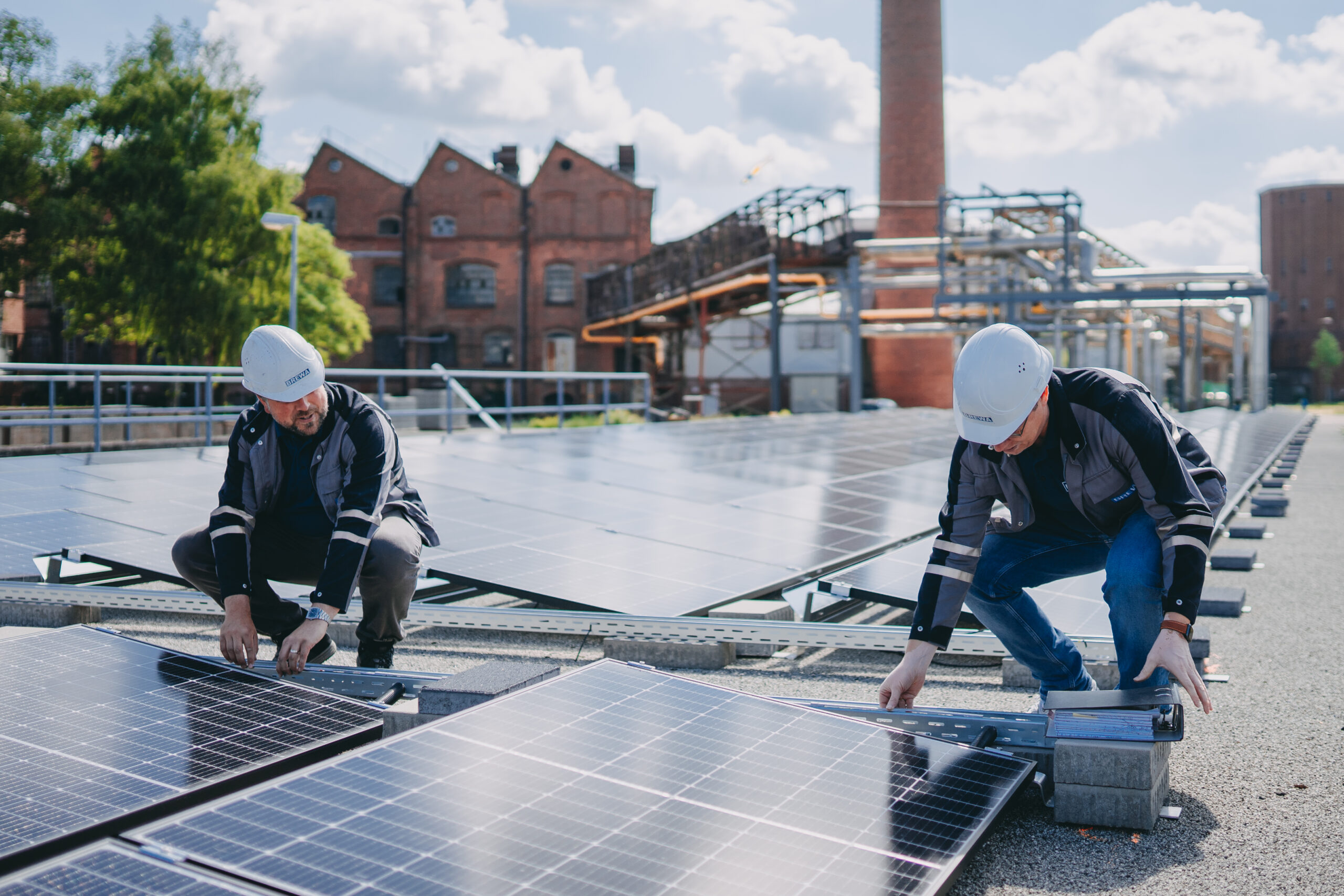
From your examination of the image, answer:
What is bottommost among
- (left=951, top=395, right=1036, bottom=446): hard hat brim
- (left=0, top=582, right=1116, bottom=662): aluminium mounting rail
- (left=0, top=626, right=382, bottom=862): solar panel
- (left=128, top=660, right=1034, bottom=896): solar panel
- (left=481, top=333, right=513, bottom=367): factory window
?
(left=0, top=582, right=1116, bottom=662): aluminium mounting rail

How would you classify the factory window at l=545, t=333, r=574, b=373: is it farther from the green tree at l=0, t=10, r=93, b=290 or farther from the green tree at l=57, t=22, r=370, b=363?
the green tree at l=0, t=10, r=93, b=290

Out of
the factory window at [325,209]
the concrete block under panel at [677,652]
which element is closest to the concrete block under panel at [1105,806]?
the concrete block under panel at [677,652]

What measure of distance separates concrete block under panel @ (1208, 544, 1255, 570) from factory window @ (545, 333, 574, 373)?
38.1m

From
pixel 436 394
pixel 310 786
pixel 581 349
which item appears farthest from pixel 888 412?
pixel 310 786

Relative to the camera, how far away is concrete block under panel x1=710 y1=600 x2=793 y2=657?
472 cm

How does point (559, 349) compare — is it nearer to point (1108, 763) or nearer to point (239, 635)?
point (239, 635)

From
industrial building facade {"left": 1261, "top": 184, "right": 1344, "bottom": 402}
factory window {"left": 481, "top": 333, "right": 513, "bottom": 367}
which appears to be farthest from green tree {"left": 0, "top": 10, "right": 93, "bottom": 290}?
industrial building facade {"left": 1261, "top": 184, "right": 1344, "bottom": 402}

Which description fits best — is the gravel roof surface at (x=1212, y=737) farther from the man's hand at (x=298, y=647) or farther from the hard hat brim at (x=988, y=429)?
the man's hand at (x=298, y=647)

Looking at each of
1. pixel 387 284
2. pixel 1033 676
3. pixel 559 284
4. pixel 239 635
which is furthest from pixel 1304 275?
pixel 239 635

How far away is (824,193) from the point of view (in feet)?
80.7

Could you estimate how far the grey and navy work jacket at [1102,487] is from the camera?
9.65ft

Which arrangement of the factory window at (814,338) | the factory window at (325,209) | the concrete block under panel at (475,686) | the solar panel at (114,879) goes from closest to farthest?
the solar panel at (114,879), the concrete block under panel at (475,686), the factory window at (814,338), the factory window at (325,209)

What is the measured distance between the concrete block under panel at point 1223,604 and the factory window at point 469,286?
41.2 meters

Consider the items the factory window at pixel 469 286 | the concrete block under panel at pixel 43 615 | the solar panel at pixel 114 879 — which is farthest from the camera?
the factory window at pixel 469 286
